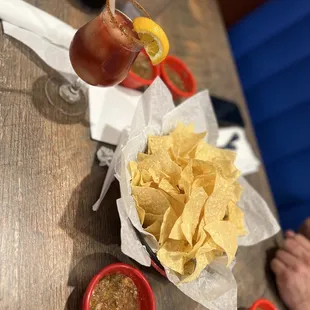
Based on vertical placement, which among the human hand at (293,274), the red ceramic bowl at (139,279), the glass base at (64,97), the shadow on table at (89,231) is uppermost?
the glass base at (64,97)

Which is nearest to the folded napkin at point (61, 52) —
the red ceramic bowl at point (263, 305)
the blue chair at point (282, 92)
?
the red ceramic bowl at point (263, 305)

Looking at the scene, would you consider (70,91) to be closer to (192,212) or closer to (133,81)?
(133,81)

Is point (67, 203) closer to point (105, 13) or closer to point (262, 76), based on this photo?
point (105, 13)

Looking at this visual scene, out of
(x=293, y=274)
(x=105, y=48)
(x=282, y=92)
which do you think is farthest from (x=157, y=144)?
(x=282, y=92)

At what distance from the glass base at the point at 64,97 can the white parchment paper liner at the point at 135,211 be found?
0.16m

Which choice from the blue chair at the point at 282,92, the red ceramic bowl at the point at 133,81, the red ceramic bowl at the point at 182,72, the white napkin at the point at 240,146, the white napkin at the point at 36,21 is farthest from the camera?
the blue chair at the point at 282,92

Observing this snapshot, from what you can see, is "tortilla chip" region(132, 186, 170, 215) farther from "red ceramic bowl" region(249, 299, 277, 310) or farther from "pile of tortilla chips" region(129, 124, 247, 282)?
"red ceramic bowl" region(249, 299, 277, 310)

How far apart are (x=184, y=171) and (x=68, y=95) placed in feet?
1.30

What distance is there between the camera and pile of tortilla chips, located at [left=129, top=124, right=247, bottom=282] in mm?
880

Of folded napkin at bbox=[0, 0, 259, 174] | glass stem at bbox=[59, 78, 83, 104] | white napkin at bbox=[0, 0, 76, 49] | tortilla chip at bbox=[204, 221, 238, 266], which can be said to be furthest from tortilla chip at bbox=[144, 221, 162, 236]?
white napkin at bbox=[0, 0, 76, 49]

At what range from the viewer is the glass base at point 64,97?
103 cm

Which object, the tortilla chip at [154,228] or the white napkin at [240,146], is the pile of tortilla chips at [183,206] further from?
the white napkin at [240,146]

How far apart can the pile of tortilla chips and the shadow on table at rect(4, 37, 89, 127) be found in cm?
23

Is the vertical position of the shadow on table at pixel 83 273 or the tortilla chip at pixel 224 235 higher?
the tortilla chip at pixel 224 235
